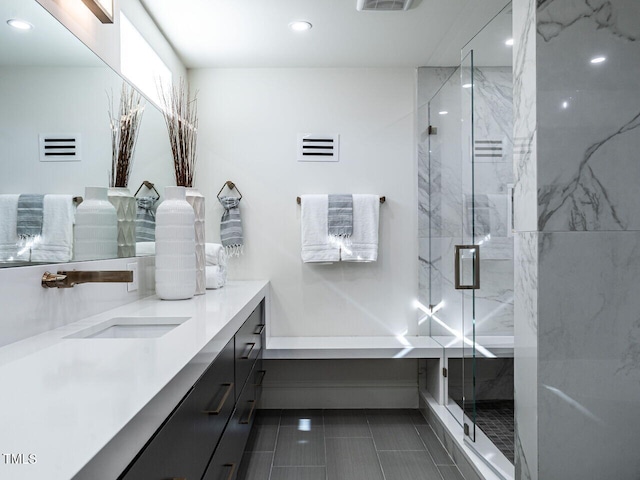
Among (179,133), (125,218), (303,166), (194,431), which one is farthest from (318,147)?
(194,431)

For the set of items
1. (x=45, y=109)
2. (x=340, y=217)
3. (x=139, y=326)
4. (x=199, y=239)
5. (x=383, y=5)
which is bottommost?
(x=139, y=326)

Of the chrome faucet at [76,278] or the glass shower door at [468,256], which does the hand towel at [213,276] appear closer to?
the chrome faucet at [76,278]

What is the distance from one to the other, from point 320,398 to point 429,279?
3.62ft

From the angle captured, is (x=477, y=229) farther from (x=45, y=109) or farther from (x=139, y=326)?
(x=45, y=109)

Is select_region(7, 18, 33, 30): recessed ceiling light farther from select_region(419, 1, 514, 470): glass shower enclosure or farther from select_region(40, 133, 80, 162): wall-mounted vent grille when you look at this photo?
select_region(419, 1, 514, 470): glass shower enclosure

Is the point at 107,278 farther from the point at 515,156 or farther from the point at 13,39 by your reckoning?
the point at 515,156

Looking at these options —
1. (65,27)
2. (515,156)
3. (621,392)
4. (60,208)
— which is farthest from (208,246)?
(621,392)

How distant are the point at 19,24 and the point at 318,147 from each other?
2.03m

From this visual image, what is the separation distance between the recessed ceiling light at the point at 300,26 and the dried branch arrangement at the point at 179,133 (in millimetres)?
738

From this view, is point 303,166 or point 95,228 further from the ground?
point 303,166

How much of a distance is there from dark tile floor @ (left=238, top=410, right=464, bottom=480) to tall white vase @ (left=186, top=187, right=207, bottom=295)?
0.93 m

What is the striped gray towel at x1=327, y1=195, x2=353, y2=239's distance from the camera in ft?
9.80

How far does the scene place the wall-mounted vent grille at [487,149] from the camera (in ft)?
6.11

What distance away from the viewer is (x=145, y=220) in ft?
7.22
